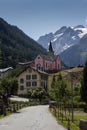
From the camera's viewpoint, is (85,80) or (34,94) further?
(34,94)

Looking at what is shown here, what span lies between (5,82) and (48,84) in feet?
311

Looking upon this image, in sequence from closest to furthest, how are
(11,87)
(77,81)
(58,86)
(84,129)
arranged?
1. (84,129)
2. (11,87)
3. (58,86)
4. (77,81)

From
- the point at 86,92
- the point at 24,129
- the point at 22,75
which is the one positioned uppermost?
the point at 22,75

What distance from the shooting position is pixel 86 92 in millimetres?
91312

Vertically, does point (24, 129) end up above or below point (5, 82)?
below

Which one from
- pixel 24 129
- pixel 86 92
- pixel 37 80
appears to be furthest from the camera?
pixel 37 80

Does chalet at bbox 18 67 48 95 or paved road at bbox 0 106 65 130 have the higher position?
chalet at bbox 18 67 48 95

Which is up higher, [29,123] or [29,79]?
[29,79]

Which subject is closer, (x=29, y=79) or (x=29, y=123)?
(x=29, y=123)

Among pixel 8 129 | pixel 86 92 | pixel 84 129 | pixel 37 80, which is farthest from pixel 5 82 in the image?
pixel 37 80

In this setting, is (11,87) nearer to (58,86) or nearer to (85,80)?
(85,80)

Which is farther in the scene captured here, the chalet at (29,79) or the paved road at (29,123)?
the chalet at (29,79)

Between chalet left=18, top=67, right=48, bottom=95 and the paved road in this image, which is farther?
chalet left=18, top=67, right=48, bottom=95

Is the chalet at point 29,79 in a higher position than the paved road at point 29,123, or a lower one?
higher
